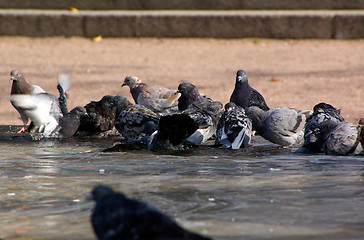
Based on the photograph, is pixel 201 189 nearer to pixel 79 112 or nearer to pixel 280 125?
pixel 280 125

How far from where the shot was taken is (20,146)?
677cm

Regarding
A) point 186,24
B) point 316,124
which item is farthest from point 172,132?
point 186,24

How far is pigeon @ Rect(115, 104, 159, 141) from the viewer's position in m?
7.02

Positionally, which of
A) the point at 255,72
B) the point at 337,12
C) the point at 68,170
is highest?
the point at 337,12

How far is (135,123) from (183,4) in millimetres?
8494

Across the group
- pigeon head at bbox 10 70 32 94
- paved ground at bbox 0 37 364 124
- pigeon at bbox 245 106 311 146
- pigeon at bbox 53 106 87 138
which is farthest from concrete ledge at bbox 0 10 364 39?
pigeon at bbox 245 106 311 146

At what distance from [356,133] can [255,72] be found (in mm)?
6878

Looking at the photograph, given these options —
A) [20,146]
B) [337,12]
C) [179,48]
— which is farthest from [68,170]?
[337,12]

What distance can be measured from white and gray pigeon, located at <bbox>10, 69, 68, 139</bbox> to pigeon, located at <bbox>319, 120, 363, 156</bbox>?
3.11 meters

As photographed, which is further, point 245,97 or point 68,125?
point 245,97

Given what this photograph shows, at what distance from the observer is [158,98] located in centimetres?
894

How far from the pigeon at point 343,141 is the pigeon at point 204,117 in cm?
134

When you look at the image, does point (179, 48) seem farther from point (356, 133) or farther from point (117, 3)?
point (356, 133)

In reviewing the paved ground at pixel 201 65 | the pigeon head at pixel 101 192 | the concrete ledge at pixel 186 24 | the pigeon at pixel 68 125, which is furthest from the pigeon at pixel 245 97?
the concrete ledge at pixel 186 24
